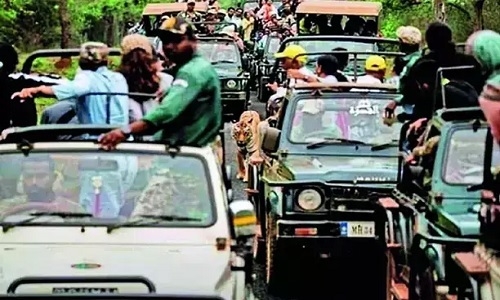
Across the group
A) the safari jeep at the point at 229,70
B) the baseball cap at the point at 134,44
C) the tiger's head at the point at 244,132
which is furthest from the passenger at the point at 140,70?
the safari jeep at the point at 229,70

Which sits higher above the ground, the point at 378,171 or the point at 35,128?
the point at 35,128

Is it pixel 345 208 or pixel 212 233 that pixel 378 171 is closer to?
pixel 345 208

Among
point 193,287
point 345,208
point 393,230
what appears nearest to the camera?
point 193,287

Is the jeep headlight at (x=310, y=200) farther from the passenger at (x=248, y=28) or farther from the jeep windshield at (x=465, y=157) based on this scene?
the passenger at (x=248, y=28)

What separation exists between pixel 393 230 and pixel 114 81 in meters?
2.48

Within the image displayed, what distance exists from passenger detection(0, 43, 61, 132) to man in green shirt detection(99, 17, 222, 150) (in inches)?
144

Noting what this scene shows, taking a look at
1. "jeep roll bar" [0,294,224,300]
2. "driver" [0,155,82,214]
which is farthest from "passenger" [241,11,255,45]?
"jeep roll bar" [0,294,224,300]

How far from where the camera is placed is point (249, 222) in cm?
745

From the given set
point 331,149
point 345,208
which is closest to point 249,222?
point 345,208

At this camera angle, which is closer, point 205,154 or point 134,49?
point 205,154

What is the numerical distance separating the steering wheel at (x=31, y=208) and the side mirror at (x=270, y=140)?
458 centimetres

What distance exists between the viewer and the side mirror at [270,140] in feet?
39.4

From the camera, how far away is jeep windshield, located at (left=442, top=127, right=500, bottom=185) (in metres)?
9.21

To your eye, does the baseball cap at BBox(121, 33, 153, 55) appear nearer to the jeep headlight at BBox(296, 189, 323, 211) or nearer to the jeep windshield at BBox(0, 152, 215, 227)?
the jeep headlight at BBox(296, 189, 323, 211)
